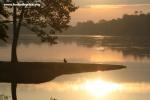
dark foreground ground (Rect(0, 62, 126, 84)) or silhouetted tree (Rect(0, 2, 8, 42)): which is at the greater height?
silhouetted tree (Rect(0, 2, 8, 42))

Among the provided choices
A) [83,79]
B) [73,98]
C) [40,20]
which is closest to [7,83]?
[83,79]

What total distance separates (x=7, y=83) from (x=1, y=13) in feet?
50.3

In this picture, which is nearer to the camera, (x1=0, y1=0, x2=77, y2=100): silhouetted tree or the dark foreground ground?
the dark foreground ground

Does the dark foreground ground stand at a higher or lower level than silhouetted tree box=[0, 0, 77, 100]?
lower

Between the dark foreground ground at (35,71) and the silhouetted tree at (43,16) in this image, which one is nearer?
the dark foreground ground at (35,71)

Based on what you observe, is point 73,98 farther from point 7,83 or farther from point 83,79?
point 83,79

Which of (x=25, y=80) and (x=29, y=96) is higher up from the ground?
(x=29, y=96)

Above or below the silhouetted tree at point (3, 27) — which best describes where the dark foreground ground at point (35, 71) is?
below

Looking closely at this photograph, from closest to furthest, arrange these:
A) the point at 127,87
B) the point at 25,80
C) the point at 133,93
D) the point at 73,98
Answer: the point at 73,98
the point at 133,93
the point at 127,87
the point at 25,80

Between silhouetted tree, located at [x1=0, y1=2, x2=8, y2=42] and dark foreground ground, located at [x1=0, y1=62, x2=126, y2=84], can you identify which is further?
silhouetted tree, located at [x1=0, y1=2, x2=8, y2=42]

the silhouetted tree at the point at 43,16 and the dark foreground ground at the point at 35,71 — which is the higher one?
the silhouetted tree at the point at 43,16

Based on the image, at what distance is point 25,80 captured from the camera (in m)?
51.7

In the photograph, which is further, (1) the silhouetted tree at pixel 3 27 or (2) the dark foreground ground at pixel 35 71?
(1) the silhouetted tree at pixel 3 27

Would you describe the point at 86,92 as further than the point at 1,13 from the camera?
No
